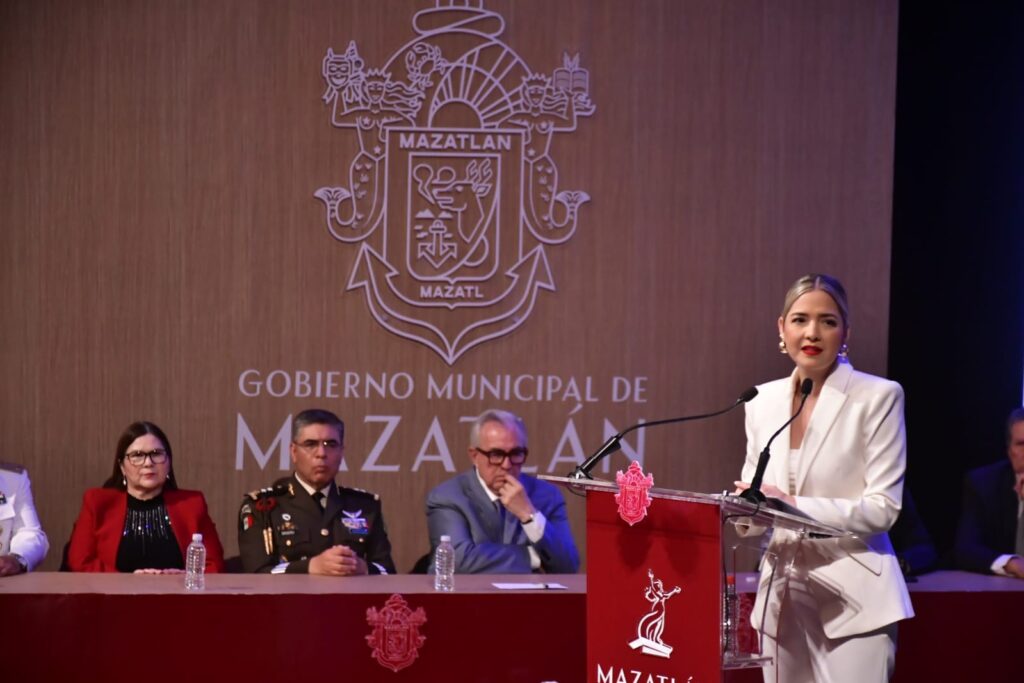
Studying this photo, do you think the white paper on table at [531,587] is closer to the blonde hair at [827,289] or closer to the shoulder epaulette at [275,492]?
the shoulder epaulette at [275,492]

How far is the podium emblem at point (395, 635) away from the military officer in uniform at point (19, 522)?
1.29 meters

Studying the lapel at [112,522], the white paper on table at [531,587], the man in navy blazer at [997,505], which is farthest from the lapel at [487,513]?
the man in navy blazer at [997,505]

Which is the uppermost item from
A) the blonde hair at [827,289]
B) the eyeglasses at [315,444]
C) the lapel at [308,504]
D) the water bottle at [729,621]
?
the blonde hair at [827,289]

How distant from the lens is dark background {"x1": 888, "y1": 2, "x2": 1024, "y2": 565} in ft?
18.0

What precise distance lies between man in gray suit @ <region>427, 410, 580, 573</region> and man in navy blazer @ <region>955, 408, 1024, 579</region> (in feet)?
5.30

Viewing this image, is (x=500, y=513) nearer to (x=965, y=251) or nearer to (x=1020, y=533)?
(x=1020, y=533)

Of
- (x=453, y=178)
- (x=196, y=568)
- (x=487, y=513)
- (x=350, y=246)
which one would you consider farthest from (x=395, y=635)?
(x=453, y=178)

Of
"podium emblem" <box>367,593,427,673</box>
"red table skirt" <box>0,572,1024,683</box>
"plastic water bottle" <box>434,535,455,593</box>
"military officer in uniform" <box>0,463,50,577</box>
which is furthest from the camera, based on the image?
"military officer in uniform" <box>0,463,50,577</box>

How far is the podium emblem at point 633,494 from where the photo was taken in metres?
2.45

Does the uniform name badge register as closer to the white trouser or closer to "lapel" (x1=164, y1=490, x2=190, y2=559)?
"lapel" (x1=164, y1=490, x2=190, y2=559)

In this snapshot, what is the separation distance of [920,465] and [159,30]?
3.89 m

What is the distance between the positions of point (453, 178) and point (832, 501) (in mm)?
3132

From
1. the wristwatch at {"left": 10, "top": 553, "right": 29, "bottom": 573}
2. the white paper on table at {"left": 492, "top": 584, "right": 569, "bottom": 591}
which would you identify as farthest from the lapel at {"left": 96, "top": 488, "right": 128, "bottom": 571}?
the white paper on table at {"left": 492, "top": 584, "right": 569, "bottom": 591}

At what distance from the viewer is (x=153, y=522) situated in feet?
15.2
